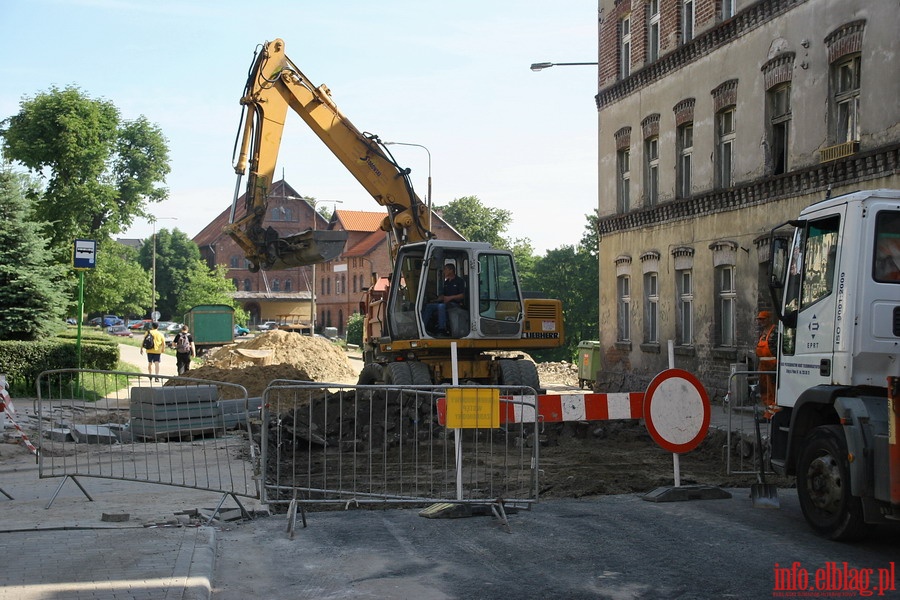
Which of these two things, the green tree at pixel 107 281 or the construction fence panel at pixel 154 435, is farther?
the green tree at pixel 107 281

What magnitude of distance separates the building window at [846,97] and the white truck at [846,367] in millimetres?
9183

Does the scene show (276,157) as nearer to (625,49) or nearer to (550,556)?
(625,49)

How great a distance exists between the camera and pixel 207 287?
86.5 metres

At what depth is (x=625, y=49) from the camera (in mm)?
27016

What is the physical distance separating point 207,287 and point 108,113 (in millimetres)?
39063

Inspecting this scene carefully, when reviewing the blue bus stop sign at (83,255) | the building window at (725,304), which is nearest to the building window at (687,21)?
the building window at (725,304)

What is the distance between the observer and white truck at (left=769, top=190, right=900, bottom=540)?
747 centimetres

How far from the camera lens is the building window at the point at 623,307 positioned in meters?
26.8

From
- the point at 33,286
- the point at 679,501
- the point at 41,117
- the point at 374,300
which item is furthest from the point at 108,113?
the point at 679,501

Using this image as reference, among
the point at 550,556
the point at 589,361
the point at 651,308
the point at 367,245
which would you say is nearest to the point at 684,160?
the point at 651,308

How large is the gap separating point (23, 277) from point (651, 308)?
1557 cm

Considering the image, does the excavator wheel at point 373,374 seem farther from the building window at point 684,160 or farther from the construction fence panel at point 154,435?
the building window at point 684,160

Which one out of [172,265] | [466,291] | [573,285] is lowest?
[466,291]

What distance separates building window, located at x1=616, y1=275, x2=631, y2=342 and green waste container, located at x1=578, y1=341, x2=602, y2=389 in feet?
5.95
